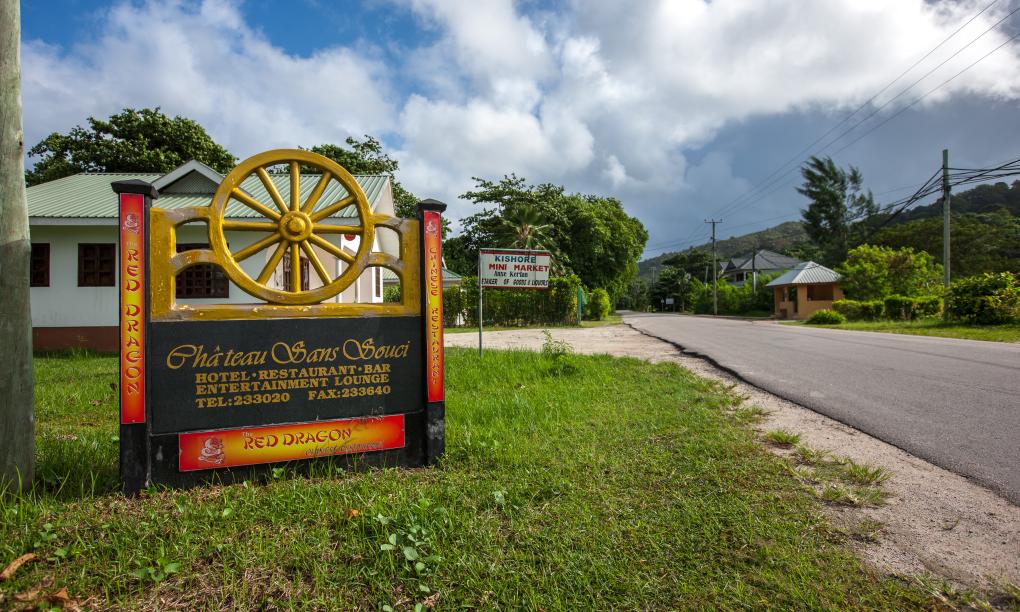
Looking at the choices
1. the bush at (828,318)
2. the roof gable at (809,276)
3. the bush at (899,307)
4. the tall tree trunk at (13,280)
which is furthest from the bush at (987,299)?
the tall tree trunk at (13,280)

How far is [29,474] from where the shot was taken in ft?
10.3

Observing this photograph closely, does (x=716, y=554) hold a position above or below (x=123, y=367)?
below

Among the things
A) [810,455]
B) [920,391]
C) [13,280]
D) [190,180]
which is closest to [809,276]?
[920,391]

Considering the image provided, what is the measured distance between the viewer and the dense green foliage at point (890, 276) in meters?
26.4

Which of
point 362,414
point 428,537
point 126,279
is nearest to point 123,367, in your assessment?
point 126,279

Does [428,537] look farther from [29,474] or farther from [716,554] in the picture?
[29,474]

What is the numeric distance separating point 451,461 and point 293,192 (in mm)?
2292

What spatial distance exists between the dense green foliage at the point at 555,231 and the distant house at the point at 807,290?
40.9 ft

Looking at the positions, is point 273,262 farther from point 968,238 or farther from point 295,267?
point 968,238

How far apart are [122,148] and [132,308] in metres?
28.5

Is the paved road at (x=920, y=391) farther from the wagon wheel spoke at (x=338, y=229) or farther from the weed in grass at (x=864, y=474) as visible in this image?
the wagon wheel spoke at (x=338, y=229)

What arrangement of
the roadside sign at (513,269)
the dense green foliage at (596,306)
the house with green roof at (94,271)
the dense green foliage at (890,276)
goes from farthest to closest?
the dense green foliage at (596,306) → the dense green foliage at (890,276) → the house with green roof at (94,271) → the roadside sign at (513,269)

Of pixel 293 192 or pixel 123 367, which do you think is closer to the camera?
pixel 123 367

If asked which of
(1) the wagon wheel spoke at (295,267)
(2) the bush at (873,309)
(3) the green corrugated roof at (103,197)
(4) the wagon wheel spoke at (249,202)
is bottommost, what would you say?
(2) the bush at (873,309)
